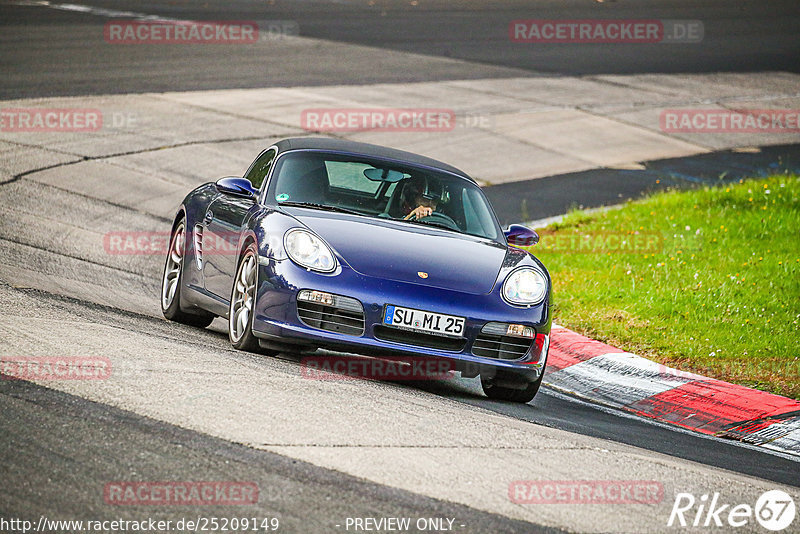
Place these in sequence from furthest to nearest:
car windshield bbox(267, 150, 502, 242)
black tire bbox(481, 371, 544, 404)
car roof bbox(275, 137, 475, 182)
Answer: car roof bbox(275, 137, 475, 182), car windshield bbox(267, 150, 502, 242), black tire bbox(481, 371, 544, 404)

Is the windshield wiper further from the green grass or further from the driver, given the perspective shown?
the green grass

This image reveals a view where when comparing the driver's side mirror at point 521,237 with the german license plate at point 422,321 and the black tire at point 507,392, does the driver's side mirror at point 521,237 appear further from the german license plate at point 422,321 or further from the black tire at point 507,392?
the german license plate at point 422,321

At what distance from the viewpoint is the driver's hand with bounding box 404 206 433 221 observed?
7965mm

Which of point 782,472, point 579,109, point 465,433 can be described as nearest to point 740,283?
point 782,472

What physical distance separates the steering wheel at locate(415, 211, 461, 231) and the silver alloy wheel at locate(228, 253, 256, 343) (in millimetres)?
1306

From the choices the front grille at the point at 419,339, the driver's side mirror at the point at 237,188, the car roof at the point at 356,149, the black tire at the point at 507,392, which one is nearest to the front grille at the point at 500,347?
the front grille at the point at 419,339

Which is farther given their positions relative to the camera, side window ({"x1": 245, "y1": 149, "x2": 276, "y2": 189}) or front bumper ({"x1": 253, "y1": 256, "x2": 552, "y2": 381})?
side window ({"x1": 245, "y1": 149, "x2": 276, "y2": 189})

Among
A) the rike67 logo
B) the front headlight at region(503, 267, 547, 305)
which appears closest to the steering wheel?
the front headlight at region(503, 267, 547, 305)

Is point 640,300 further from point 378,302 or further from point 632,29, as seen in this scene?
point 632,29

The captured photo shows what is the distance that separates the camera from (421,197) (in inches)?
318

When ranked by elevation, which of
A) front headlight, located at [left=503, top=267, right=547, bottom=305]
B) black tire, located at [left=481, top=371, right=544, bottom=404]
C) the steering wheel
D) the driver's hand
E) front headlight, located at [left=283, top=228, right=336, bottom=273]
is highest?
the driver's hand

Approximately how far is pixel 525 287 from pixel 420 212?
44.2 inches

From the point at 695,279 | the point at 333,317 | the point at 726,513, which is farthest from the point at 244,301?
the point at 695,279

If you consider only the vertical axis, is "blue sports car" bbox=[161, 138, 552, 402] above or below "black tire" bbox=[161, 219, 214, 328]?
above
